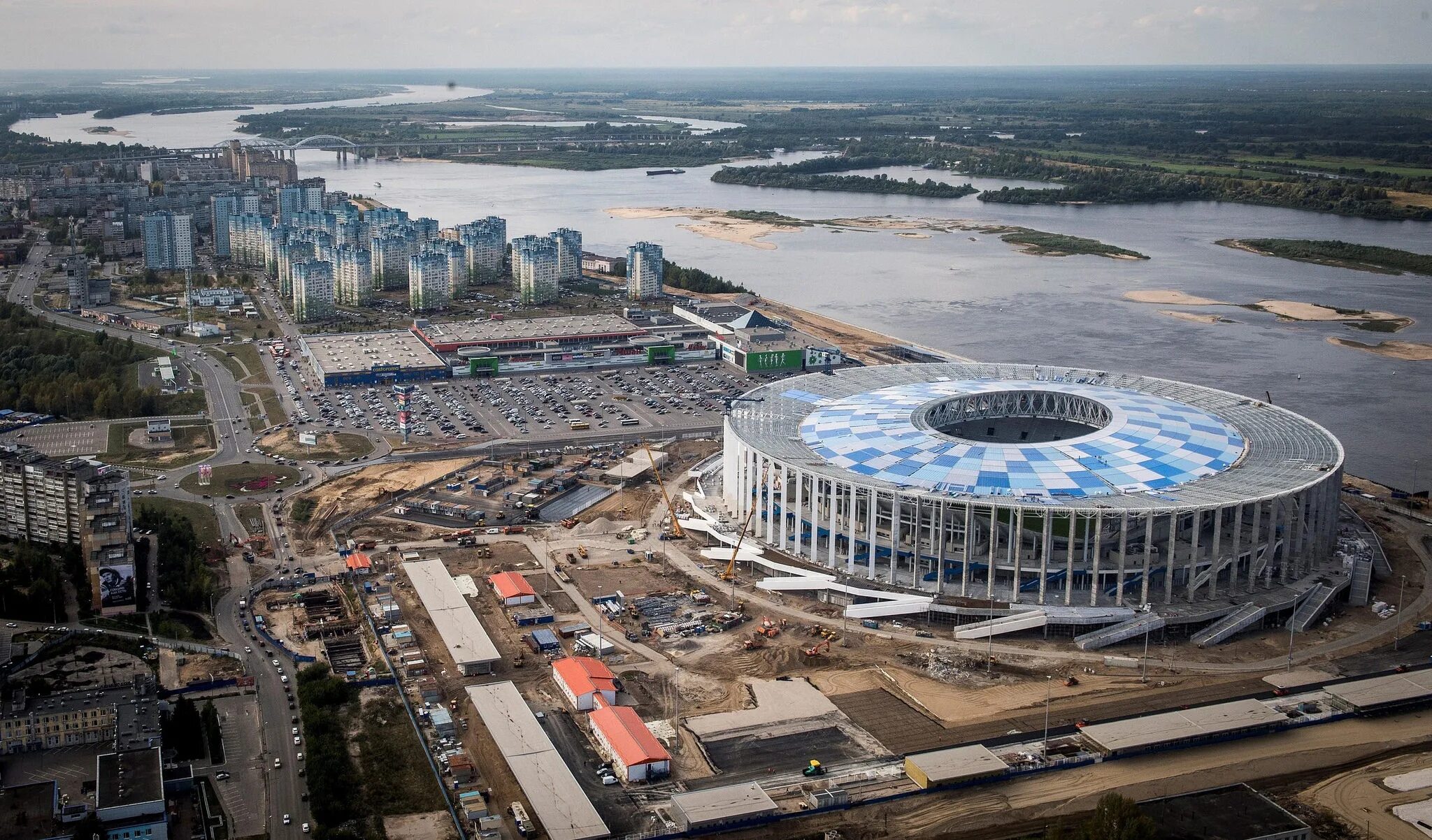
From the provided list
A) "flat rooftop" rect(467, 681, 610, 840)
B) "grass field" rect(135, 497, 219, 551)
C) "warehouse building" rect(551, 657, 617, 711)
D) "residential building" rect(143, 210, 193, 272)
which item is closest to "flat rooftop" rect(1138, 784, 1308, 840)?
"flat rooftop" rect(467, 681, 610, 840)

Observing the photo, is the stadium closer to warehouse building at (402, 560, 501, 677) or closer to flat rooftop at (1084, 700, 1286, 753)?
flat rooftop at (1084, 700, 1286, 753)

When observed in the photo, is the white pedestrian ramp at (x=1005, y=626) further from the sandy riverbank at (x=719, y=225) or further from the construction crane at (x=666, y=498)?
the sandy riverbank at (x=719, y=225)

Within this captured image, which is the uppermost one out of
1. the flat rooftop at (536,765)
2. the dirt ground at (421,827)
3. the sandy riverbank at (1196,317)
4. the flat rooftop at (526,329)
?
the flat rooftop at (526,329)

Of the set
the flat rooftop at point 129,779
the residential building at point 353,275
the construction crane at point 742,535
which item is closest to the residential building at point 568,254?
the residential building at point 353,275

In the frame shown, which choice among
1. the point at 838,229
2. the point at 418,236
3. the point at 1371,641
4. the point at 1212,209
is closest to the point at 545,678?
the point at 1371,641

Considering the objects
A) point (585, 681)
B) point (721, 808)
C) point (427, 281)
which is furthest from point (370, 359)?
point (721, 808)
